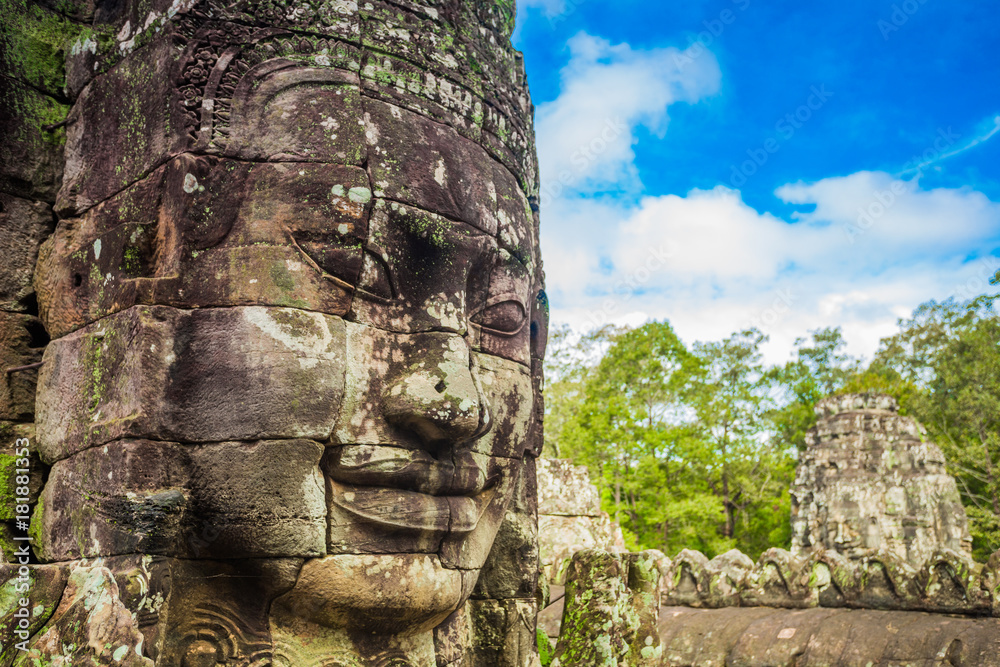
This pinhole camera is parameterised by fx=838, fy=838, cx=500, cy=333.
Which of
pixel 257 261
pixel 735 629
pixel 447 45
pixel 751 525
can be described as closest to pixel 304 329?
pixel 257 261

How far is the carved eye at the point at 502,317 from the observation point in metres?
4.12

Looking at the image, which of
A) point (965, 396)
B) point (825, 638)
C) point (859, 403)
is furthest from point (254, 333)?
point (965, 396)

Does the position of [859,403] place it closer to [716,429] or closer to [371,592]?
[716,429]

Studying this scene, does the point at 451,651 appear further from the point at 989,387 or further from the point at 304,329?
the point at 989,387

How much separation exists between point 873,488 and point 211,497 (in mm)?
18014

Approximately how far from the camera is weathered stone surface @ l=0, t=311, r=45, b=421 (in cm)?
393

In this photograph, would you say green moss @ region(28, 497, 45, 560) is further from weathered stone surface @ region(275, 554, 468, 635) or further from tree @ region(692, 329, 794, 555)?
tree @ region(692, 329, 794, 555)

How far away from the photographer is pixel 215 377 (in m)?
3.33

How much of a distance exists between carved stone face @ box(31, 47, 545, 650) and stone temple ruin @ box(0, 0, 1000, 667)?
0.03 ft

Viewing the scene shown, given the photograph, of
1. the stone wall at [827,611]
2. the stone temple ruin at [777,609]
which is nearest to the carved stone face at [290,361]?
the stone temple ruin at [777,609]

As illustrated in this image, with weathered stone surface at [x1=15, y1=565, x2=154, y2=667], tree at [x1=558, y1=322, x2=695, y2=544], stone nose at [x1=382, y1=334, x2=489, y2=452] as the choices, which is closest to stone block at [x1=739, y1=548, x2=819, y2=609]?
stone nose at [x1=382, y1=334, x2=489, y2=452]

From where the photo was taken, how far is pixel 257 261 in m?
3.46

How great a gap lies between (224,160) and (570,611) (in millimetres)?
3033

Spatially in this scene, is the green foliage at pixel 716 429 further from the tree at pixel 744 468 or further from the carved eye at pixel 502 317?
the carved eye at pixel 502 317
